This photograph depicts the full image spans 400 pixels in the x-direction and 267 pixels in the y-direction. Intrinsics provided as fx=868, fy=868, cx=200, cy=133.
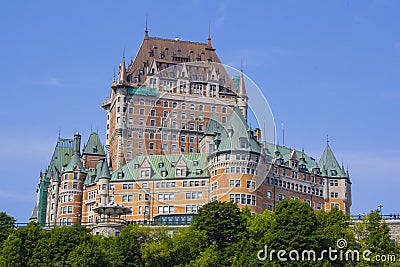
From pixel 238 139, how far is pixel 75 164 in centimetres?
3708

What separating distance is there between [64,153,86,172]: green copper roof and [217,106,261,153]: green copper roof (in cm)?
3254

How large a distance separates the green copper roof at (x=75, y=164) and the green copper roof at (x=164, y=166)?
34.9ft

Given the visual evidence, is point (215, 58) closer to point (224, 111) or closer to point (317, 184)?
point (224, 111)

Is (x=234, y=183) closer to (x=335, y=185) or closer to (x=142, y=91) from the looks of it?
(x=335, y=185)

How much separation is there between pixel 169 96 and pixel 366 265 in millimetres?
82267

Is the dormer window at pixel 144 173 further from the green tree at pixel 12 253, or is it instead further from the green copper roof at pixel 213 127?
the green tree at pixel 12 253

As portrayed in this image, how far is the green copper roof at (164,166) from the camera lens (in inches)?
6294

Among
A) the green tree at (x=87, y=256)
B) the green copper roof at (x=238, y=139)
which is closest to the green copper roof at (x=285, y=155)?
the green copper roof at (x=238, y=139)

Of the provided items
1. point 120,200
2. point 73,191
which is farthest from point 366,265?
point 73,191

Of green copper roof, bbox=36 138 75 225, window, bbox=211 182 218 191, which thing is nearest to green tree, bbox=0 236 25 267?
window, bbox=211 182 218 191

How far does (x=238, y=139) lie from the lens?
503 ft

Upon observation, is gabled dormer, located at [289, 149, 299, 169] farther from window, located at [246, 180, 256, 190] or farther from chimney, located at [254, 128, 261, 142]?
window, located at [246, 180, 256, 190]

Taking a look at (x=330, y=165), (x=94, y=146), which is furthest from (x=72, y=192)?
(x=330, y=165)

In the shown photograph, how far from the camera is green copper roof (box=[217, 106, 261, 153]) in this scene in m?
153
